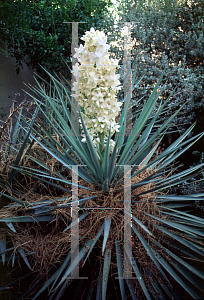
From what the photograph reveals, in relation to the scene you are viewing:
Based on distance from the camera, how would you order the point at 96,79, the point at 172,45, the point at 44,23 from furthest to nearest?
the point at 172,45
the point at 44,23
the point at 96,79

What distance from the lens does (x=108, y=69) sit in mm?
1179

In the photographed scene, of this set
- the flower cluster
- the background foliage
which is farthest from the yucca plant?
the background foliage

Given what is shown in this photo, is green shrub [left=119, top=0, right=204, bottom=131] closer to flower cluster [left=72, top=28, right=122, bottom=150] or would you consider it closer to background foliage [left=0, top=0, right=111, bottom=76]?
background foliage [left=0, top=0, right=111, bottom=76]

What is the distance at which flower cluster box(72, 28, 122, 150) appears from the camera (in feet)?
3.84

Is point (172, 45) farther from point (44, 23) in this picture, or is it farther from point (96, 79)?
point (96, 79)

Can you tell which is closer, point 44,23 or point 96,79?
point 96,79

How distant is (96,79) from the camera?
1.16 metres

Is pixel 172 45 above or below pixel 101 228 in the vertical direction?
above

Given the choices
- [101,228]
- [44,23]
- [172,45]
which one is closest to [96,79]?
[101,228]

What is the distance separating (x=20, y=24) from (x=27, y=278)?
295 cm

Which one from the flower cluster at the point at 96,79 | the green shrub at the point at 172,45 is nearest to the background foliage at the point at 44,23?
the green shrub at the point at 172,45

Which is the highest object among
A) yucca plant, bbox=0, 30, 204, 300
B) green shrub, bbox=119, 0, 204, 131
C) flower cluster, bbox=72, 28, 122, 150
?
green shrub, bbox=119, 0, 204, 131

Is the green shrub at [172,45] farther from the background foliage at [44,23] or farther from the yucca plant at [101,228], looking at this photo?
the yucca plant at [101,228]

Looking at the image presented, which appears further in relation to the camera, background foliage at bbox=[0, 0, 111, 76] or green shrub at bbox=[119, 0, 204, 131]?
green shrub at bbox=[119, 0, 204, 131]
